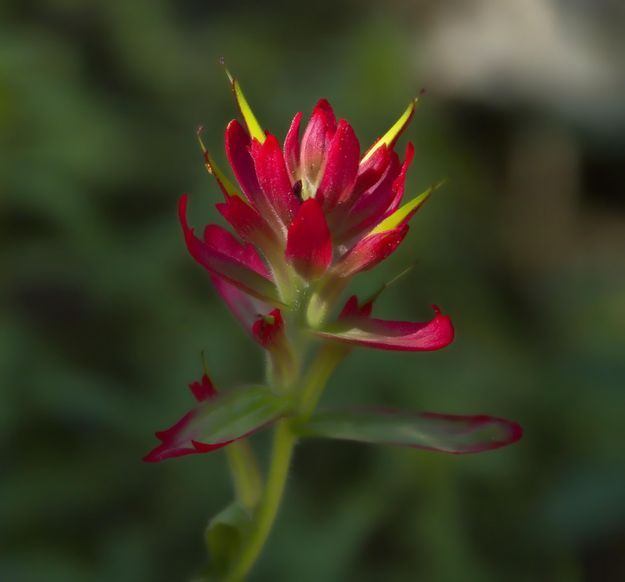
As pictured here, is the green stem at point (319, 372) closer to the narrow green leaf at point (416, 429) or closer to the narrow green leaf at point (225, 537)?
the narrow green leaf at point (416, 429)

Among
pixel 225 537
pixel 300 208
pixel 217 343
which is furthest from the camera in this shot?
pixel 217 343

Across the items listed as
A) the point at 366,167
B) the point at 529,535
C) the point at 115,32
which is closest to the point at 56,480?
the point at 529,535

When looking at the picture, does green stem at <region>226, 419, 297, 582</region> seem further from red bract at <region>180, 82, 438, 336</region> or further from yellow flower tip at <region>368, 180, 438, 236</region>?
yellow flower tip at <region>368, 180, 438, 236</region>

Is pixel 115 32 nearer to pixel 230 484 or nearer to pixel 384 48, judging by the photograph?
pixel 384 48

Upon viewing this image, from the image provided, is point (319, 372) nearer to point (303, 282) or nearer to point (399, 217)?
point (303, 282)

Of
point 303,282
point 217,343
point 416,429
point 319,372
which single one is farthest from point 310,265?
point 217,343

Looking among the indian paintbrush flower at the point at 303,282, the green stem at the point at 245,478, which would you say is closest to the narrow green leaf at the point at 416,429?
the indian paintbrush flower at the point at 303,282
